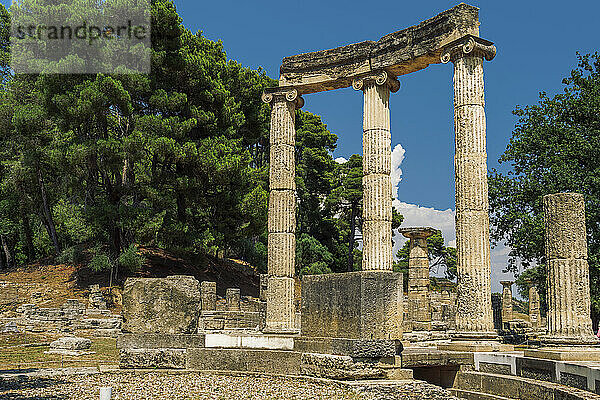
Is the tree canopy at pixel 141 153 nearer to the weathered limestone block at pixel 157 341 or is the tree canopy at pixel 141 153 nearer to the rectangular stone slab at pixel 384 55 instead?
the rectangular stone slab at pixel 384 55

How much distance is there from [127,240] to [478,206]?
1852 centimetres

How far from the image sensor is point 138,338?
1010cm

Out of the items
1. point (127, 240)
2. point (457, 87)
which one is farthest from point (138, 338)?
point (127, 240)

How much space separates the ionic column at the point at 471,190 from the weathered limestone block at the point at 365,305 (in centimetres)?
443

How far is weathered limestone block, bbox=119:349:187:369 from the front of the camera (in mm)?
9594

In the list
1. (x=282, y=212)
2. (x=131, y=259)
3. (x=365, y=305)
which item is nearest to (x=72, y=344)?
(x=282, y=212)

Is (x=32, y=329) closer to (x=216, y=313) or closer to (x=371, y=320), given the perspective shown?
(x=216, y=313)

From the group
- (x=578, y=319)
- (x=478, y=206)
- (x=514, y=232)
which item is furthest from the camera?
(x=514, y=232)

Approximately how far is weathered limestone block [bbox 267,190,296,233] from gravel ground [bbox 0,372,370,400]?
7.47 metres

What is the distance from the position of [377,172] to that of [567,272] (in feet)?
18.9

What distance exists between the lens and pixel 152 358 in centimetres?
962

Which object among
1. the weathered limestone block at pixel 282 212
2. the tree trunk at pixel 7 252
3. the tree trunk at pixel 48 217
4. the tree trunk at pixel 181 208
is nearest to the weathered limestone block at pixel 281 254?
the weathered limestone block at pixel 282 212

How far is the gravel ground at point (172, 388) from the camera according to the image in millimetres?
6898

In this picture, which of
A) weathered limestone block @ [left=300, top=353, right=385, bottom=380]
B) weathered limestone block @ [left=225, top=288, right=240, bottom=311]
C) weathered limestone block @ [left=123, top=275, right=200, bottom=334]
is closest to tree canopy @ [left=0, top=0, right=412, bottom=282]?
weathered limestone block @ [left=225, top=288, right=240, bottom=311]
